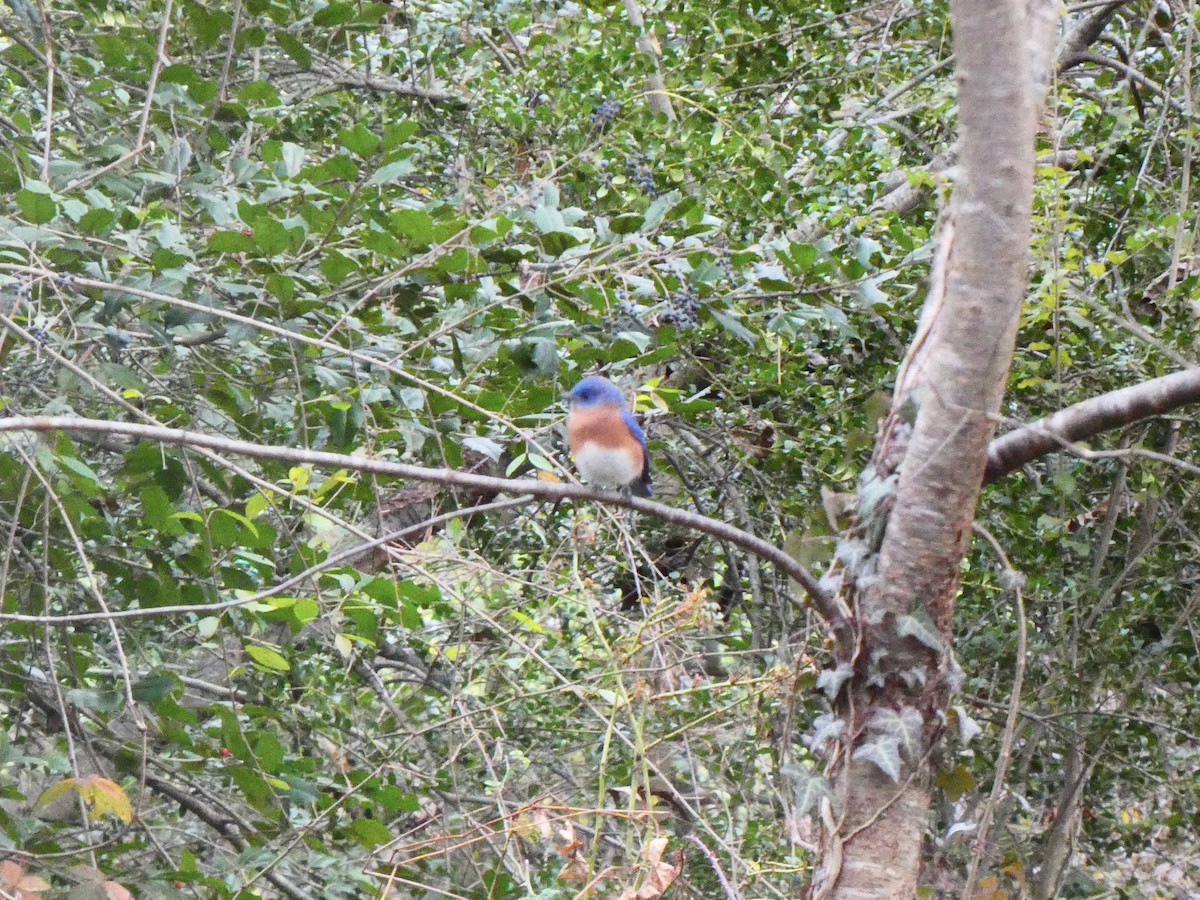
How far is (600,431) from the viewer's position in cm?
366

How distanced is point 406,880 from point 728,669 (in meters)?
1.89

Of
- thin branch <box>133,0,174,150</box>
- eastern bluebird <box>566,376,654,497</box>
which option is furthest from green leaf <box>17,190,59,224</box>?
eastern bluebird <box>566,376,654,497</box>

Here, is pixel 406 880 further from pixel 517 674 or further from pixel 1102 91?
pixel 1102 91

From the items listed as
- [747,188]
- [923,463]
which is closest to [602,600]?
[747,188]

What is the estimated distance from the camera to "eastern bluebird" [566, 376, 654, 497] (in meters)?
3.64

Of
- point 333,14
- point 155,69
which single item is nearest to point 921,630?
point 333,14

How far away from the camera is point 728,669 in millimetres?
4996

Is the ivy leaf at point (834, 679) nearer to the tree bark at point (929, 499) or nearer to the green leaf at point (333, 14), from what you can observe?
the tree bark at point (929, 499)

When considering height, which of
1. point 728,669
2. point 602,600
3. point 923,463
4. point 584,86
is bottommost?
point 728,669

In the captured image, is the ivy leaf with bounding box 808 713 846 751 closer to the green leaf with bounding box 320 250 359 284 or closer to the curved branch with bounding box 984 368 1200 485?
the curved branch with bounding box 984 368 1200 485

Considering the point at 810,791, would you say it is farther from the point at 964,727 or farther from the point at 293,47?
the point at 293,47

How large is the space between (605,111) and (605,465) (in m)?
1.38

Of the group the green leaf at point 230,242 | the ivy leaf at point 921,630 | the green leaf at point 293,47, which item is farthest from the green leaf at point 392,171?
the ivy leaf at point 921,630

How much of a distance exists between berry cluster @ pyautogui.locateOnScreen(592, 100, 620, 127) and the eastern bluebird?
1.16 metres
